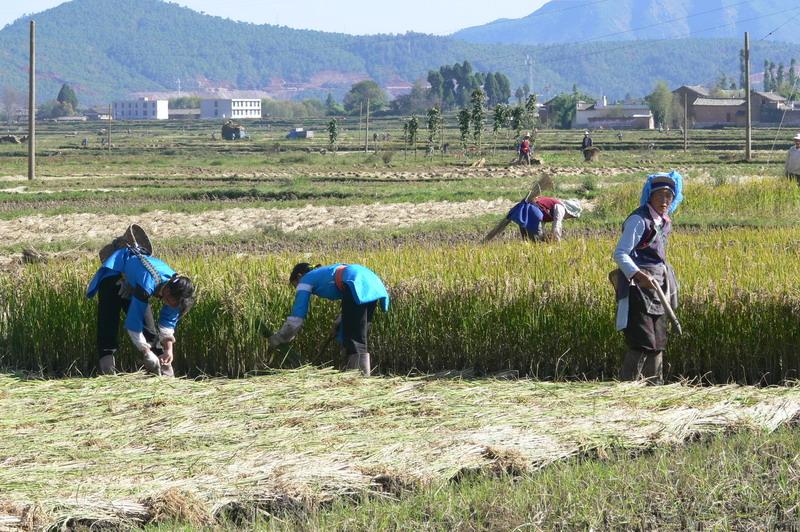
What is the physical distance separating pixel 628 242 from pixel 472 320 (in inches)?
65.2

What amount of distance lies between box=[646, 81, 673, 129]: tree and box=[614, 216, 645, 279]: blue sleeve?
348 feet

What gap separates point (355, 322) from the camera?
8148 millimetres

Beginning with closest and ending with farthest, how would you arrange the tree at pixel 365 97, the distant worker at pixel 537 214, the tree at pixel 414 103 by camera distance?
the distant worker at pixel 537 214, the tree at pixel 414 103, the tree at pixel 365 97

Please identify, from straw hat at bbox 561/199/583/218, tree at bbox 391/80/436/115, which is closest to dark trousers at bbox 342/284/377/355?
straw hat at bbox 561/199/583/218

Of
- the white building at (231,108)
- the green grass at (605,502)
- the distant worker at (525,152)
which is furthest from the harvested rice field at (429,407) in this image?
the white building at (231,108)

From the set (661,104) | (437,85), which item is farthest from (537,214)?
(437,85)

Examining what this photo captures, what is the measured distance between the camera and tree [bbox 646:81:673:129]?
11406cm

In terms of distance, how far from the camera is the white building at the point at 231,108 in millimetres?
184500

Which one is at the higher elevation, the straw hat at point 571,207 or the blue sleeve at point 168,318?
the straw hat at point 571,207

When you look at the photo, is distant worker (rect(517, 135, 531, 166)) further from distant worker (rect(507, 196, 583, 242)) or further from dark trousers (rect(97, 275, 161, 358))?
dark trousers (rect(97, 275, 161, 358))

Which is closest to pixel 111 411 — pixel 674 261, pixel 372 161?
pixel 674 261

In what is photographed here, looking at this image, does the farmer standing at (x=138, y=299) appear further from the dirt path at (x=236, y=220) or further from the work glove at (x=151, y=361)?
the dirt path at (x=236, y=220)

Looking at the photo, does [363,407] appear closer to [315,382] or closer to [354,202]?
[315,382]

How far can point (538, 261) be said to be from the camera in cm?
998
